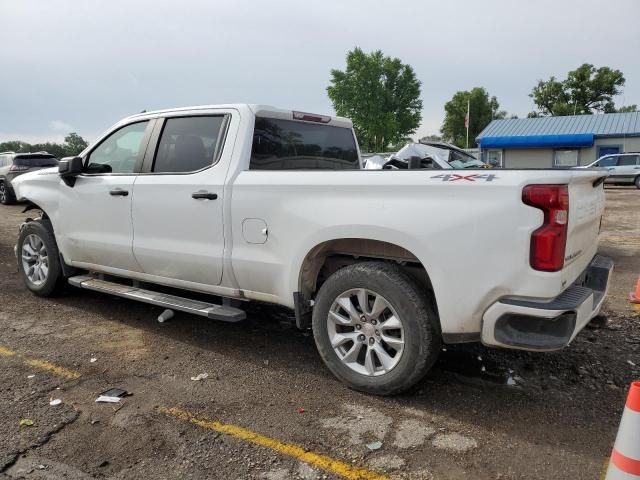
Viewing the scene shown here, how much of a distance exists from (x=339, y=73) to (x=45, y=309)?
2173 inches

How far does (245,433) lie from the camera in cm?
298

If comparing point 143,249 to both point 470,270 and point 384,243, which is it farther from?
point 470,270

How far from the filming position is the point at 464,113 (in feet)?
227

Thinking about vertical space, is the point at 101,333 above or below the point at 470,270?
below

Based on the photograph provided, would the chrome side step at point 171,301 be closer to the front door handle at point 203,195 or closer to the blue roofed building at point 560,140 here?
the front door handle at point 203,195

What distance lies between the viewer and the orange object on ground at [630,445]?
213cm

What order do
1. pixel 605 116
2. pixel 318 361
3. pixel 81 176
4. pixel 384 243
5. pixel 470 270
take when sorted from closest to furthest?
pixel 470 270
pixel 384 243
pixel 318 361
pixel 81 176
pixel 605 116

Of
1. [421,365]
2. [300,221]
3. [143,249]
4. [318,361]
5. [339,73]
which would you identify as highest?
[339,73]

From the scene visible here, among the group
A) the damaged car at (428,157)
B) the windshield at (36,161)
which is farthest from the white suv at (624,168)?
the windshield at (36,161)

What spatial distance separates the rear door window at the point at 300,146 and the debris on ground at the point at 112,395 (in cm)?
182

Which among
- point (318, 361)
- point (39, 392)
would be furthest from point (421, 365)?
point (39, 392)

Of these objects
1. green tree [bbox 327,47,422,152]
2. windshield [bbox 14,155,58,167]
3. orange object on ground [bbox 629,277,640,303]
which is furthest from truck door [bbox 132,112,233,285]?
green tree [bbox 327,47,422,152]

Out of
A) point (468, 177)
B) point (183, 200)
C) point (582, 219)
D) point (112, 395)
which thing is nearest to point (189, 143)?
point (183, 200)

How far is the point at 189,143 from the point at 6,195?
48.9 ft
